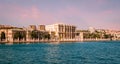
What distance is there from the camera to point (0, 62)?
4288cm

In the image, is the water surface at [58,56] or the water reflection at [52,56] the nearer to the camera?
the water surface at [58,56]

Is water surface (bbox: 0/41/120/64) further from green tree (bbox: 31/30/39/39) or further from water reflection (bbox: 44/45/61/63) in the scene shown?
green tree (bbox: 31/30/39/39)

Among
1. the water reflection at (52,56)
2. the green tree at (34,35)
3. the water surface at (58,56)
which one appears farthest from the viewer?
the green tree at (34,35)

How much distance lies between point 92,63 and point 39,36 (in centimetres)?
14078

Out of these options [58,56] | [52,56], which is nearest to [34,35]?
[52,56]

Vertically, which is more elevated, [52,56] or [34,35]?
[34,35]

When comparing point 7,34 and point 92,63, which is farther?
point 7,34

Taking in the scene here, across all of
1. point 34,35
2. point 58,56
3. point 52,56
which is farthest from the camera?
point 34,35

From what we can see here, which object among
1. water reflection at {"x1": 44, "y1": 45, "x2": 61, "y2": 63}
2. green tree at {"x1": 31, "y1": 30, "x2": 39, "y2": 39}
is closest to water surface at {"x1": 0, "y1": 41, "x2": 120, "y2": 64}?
water reflection at {"x1": 44, "y1": 45, "x2": 61, "y2": 63}

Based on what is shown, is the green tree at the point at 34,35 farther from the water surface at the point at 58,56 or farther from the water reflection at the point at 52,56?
the water reflection at the point at 52,56

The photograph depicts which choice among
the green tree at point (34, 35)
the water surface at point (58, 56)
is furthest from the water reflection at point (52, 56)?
the green tree at point (34, 35)

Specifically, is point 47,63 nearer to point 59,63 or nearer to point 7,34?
point 59,63

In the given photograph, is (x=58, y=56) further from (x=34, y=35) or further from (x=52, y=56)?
(x=34, y=35)

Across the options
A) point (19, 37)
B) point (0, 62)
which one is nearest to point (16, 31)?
point (19, 37)
